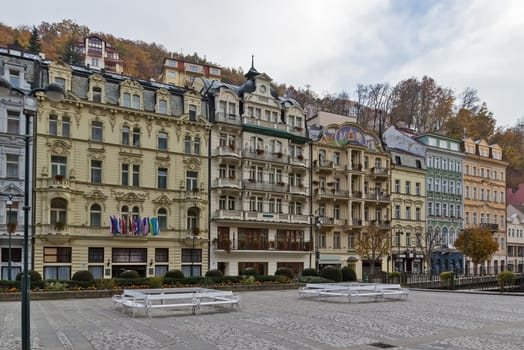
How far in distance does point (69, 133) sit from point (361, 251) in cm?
2533

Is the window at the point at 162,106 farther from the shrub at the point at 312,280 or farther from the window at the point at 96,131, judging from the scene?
the shrub at the point at 312,280

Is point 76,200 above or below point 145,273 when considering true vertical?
above

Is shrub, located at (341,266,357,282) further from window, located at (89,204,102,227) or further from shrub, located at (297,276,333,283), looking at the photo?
window, located at (89,204,102,227)

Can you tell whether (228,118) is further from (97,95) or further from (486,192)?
(486,192)

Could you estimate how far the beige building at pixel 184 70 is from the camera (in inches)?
3831

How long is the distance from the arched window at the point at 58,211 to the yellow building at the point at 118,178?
0.07 meters

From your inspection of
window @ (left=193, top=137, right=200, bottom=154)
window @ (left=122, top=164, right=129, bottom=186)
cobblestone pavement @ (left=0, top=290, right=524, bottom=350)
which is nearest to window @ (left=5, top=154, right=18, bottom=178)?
window @ (left=122, top=164, right=129, bottom=186)

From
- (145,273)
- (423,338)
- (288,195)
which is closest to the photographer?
(423,338)

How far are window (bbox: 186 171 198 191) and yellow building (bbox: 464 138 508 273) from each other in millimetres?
36696

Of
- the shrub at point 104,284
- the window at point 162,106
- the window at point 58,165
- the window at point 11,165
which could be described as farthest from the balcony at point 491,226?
the window at point 11,165

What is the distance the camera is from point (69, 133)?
38.8 m

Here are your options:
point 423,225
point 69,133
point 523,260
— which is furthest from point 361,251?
point 523,260

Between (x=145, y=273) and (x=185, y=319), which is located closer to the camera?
(x=185, y=319)

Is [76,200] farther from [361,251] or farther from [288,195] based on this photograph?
[361,251]
